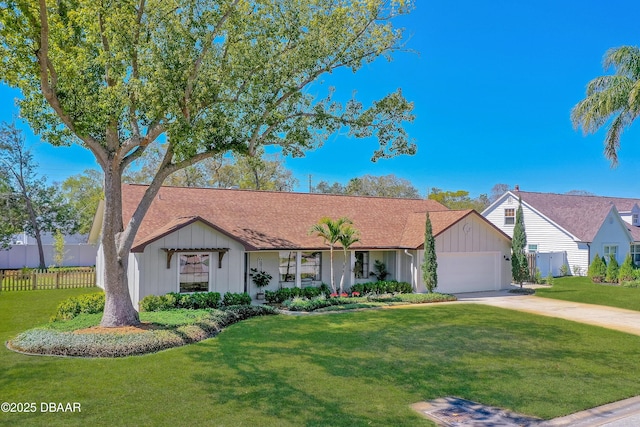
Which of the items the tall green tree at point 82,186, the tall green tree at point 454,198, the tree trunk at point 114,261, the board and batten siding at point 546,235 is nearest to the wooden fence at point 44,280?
the tree trunk at point 114,261

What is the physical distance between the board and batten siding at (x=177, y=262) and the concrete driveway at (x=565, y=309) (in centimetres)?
1002

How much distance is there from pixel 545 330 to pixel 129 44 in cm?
1469

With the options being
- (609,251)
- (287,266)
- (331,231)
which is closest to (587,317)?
(331,231)

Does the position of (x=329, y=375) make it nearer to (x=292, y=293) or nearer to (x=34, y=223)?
(x=292, y=293)

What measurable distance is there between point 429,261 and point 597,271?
48.1 feet

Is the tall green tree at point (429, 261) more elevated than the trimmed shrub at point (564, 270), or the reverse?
the tall green tree at point (429, 261)

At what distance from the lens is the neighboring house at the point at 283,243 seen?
17.7 meters

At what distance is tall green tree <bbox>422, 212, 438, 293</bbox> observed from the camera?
70.8 feet

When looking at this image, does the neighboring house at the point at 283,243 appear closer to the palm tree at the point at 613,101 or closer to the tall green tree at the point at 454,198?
the palm tree at the point at 613,101

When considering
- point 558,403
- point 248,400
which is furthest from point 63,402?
point 558,403

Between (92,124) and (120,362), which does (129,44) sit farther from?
(120,362)

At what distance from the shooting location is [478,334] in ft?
44.6

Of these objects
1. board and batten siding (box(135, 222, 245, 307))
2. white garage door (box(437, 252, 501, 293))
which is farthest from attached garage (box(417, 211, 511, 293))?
board and batten siding (box(135, 222, 245, 307))

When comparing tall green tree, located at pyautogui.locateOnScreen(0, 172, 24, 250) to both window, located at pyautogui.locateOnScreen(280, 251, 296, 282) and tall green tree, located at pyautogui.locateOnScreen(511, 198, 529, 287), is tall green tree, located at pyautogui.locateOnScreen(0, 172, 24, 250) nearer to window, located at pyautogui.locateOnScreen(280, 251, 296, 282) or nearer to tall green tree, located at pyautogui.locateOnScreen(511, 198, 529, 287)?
window, located at pyautogui.locateOnScreen(280, 251, 296, 282)
